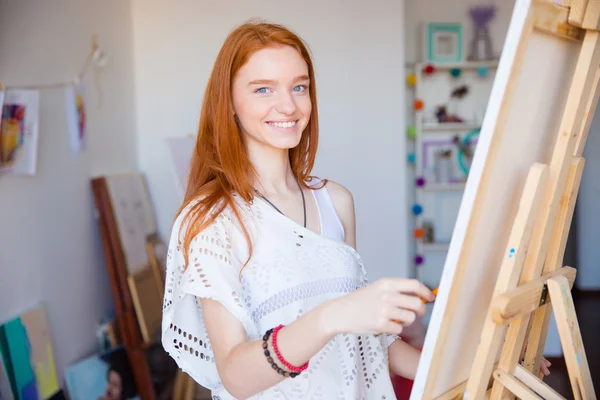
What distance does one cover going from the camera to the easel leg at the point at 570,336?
3.77 feet

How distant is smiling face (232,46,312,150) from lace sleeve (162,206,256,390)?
0.71 ft

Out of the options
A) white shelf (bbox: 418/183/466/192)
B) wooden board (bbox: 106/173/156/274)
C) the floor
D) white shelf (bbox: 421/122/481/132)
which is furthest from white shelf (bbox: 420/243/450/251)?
wooden board (bbox: 106/173/156/274)

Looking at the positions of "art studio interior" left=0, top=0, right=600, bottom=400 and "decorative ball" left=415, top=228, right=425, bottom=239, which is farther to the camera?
"decorative ball" left=415, top=228, right=425, bottom=239

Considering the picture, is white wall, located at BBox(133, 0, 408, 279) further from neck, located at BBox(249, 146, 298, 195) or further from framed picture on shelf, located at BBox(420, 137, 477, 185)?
neck, located at BBox(249, 146, 298, 195)

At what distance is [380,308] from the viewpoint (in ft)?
3.19

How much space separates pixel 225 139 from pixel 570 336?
0.79 m

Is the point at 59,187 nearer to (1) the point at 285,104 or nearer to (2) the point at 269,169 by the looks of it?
(2) the point at 269,169

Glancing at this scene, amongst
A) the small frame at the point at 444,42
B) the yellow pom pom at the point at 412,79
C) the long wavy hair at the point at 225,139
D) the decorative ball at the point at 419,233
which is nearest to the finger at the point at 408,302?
the long wavy hair at the point at 225,139

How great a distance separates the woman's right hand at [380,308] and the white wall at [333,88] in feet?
9.22

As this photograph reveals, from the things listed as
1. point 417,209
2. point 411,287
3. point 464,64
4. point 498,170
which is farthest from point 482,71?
point 411,287

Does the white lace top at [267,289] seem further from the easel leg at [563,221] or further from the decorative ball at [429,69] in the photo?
the decorative ball at [429,69]

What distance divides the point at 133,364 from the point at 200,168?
176 centimetres

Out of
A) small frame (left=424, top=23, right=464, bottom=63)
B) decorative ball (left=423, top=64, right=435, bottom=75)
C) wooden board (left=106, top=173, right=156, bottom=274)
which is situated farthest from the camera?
small frame (left=424, top=23, right=464, bottom=63)

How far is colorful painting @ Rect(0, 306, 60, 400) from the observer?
221 centimetres
